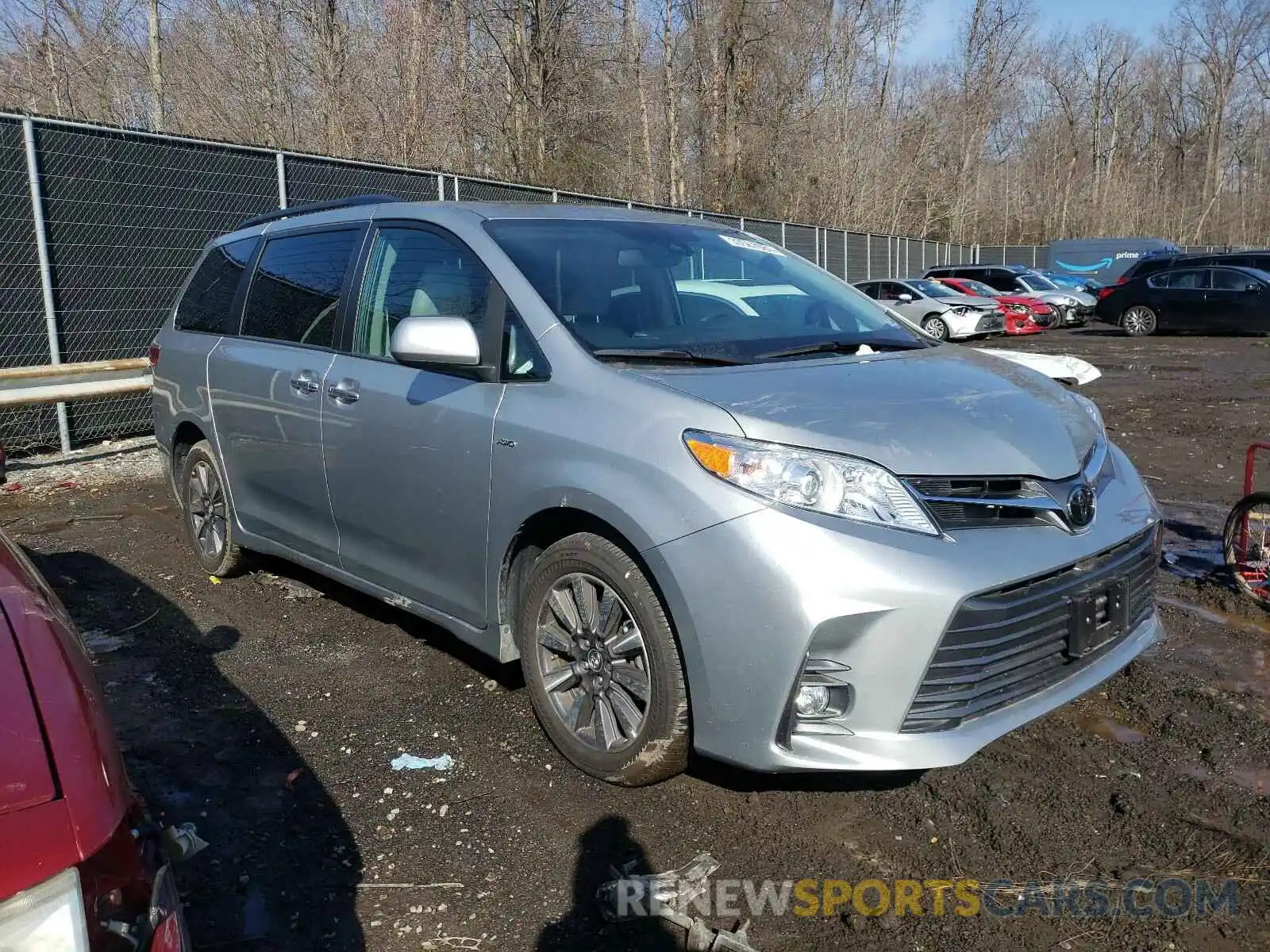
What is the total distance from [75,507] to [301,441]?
3.76m

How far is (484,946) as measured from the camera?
2.54 metres

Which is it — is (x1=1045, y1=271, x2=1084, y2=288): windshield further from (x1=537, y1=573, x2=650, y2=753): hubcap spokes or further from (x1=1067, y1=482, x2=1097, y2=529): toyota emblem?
(x1=537, y1=573, x2=650, y2=753): hubcap spokes

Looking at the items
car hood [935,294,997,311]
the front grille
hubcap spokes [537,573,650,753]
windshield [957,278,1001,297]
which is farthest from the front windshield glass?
hubcap spokes [537,573,650,753]

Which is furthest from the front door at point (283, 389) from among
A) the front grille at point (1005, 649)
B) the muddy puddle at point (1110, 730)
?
the muddy puddle at point (1110, 730)

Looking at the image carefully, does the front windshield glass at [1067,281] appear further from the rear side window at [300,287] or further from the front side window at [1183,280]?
the rear side window at [300,287]

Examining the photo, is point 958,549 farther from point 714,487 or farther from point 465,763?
point 465,763

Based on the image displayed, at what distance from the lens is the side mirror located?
336cm

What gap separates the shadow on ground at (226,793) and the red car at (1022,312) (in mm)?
22234

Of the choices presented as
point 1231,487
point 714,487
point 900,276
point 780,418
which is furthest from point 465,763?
point 900,276

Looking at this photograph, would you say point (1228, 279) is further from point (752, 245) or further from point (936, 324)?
point (752, 245)

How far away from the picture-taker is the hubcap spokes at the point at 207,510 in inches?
208

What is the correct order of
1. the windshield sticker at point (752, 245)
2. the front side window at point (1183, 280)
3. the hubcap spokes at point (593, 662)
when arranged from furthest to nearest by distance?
the front side window at point (1183, 280) → the windshield sticker at point (752, 245) → the hubcap spokes at point (593, 662)

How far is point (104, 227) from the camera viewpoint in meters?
8.91

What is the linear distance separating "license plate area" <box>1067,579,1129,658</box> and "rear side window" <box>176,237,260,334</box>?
3.99 m
